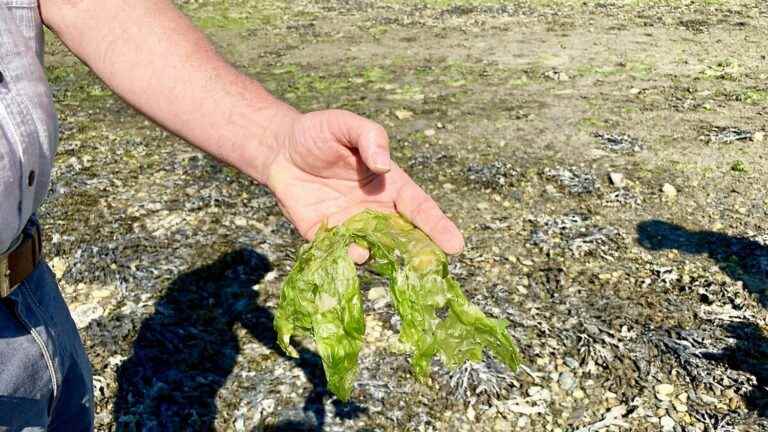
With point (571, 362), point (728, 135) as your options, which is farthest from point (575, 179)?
point (571, 362)

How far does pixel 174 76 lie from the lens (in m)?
3.26

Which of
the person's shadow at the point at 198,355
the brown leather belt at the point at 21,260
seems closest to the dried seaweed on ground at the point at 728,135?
the person's shadow at the point at 198,355

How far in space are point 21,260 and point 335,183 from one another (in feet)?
4.46

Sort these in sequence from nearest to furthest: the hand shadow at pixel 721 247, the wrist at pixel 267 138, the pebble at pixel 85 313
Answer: the wrist at pixel 267 138
the pebble at pixel 85 313
the hand shadow at pixel 721 247

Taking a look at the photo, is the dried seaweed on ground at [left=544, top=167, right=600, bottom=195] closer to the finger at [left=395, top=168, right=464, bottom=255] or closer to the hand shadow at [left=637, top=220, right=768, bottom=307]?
the hand shadow at [left=637, top=220, right=768, bottom=307]

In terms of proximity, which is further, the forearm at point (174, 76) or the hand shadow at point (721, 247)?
the hand shadow at point (721, 247)

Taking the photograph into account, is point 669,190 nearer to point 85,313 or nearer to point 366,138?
point 85,313

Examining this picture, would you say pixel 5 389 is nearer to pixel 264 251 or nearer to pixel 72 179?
pixel 264 251

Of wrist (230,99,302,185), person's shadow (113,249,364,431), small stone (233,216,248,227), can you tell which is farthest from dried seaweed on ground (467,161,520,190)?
wrist (230,99,302,185)

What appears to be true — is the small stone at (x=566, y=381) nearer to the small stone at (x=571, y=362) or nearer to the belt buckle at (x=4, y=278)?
the small stone at (x=571, y=362)

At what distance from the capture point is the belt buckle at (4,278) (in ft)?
8.33

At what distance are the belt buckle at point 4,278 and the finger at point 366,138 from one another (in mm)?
1321

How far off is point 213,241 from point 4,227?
16.5 feet

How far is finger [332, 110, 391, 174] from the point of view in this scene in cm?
287
